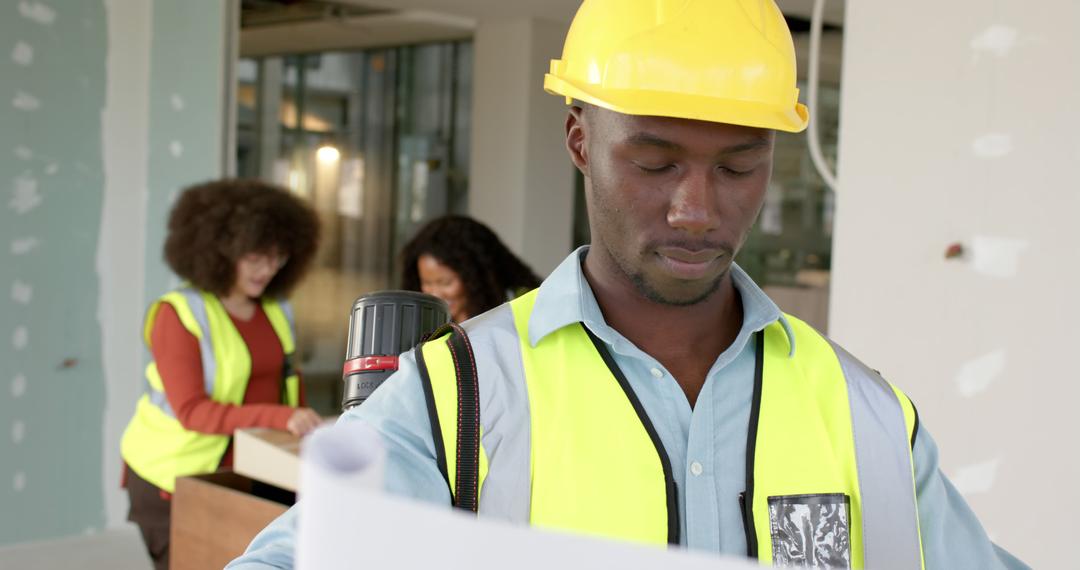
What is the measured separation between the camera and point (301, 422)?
3.01 m

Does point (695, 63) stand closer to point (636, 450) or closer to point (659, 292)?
point (659, 292)

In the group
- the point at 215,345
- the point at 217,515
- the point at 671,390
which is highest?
the point at 671,390

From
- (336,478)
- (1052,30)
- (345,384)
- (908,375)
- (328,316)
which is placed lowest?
(328,316)

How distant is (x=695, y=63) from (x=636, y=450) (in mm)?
364

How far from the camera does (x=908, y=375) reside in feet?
9.01

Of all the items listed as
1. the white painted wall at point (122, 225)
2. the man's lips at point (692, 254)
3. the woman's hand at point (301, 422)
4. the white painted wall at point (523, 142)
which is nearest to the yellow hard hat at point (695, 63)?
the man's lips at point (692, 254)

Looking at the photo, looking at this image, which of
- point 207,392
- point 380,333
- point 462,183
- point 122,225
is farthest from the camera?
point 462,183

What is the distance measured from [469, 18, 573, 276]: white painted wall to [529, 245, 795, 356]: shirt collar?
534cm

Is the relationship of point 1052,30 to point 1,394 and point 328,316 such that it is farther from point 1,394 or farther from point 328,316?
point 328,316

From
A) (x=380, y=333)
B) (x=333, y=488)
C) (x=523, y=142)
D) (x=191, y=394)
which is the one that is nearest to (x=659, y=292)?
(x=380, y=333)

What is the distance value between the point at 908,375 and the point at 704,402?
1820mm

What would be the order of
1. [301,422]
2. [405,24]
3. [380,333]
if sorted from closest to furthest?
[380,333] → [301,422] → [405,24]

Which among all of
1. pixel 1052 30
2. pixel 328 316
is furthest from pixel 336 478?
pixel 328 316

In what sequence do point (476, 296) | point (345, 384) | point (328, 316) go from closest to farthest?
point (345, 384) < point (476, 296) < point (328, 316)
